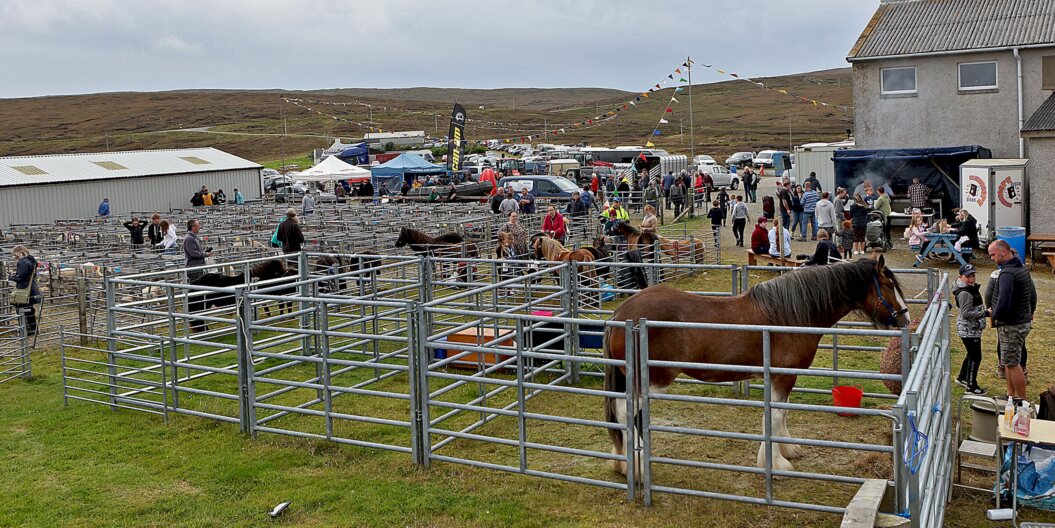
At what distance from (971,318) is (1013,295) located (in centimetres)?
91

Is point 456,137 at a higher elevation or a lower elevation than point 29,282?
higher

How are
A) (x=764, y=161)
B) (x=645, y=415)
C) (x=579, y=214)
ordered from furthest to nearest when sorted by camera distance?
(x=764, y=161) < (x=579, y=214) < (x=645, y=415)

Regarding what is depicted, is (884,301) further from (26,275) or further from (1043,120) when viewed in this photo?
(1043,120)

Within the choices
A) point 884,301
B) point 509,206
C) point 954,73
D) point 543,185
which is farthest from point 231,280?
point 543,185

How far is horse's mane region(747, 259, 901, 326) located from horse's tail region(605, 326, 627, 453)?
1.34 meters

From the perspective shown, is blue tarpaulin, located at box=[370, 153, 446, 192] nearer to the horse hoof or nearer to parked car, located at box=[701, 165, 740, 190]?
parked car, located at box=[701, 165, 740, 190]

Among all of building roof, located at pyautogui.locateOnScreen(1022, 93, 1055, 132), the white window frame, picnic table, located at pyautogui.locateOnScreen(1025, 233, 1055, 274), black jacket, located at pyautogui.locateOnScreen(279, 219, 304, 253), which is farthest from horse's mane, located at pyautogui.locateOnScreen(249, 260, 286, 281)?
the white window frame

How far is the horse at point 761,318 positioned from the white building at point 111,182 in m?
30.2

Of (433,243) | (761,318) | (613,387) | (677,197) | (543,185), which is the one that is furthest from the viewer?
(543,185)

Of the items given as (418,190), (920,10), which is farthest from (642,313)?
(418,190)

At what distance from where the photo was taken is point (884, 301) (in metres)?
8.39

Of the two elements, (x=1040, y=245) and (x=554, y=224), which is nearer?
(x=1040, y=245)

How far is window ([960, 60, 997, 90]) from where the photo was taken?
26.0 metres

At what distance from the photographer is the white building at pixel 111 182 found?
3316 centimetres
